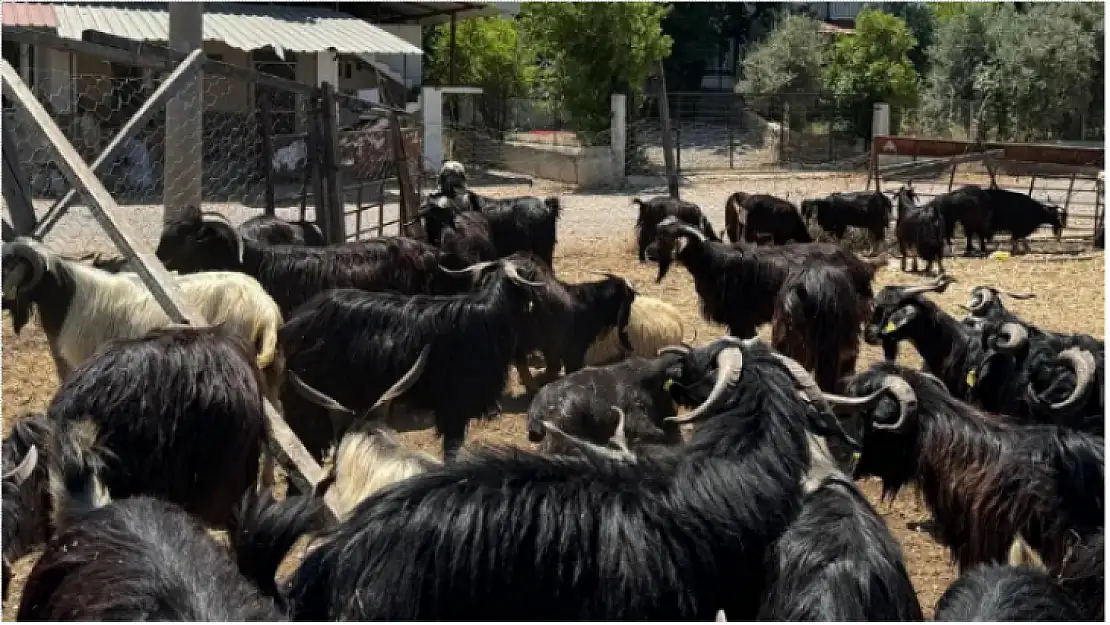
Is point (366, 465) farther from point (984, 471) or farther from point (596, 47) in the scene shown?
point (596, 47)

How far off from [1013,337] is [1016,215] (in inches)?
430

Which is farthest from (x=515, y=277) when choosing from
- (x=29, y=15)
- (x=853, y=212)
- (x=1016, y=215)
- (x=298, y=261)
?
(x=29, y=15)

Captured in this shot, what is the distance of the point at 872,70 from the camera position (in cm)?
3297

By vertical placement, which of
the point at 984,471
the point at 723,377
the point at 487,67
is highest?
the point at 487,67

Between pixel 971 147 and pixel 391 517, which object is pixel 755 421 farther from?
pixel 971 147

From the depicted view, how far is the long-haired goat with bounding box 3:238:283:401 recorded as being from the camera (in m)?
5.73

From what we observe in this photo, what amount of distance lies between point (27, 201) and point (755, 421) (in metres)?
5.12

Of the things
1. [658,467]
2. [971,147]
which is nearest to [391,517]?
[658,467]

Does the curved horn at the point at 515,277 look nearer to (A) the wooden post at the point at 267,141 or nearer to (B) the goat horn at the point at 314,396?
(B) the goat horn at the point at 314,396

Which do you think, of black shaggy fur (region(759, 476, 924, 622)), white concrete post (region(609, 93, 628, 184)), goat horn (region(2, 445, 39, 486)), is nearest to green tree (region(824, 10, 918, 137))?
white concrete post (region(609, 93, 628, 184))

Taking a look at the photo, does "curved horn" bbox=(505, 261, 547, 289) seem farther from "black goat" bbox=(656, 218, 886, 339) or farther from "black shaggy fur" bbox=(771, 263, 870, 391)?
"black goat" bbox=(656, 218, 886, 339)

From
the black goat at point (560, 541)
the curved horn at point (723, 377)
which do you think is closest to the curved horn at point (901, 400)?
the curved horn at point (723, 377)

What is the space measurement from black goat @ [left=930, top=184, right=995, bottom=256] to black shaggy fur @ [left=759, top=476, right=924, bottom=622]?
1306 centimetres

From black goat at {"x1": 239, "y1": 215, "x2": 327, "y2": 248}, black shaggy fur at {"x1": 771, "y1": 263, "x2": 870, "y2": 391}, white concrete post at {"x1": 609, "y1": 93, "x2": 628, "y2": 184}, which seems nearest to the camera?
black shaggy fur at {"x1": 771, "y1": 263, "x2": 870, "y2": 391}
